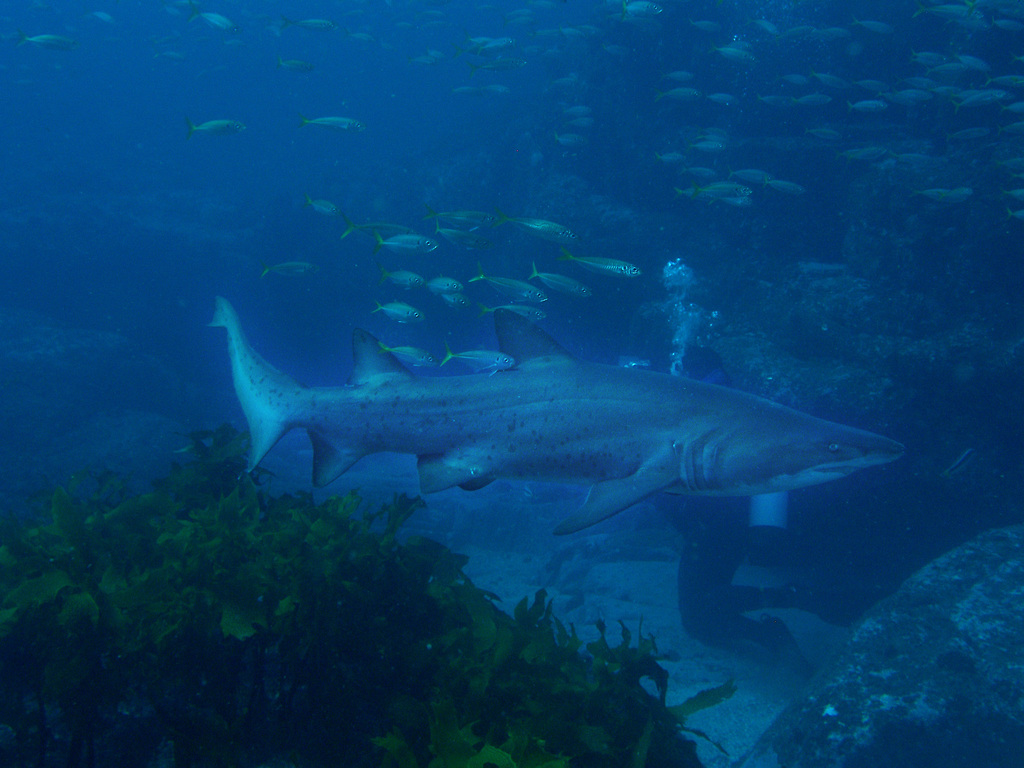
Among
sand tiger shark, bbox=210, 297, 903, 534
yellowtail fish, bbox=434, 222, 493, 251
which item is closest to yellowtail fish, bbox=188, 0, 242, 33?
A: yellowtail fish, bbox=434, 222, 493, 251

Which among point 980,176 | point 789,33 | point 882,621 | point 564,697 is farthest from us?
point 789,33

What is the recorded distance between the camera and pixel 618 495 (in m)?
2.49

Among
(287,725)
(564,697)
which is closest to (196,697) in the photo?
(287,725)

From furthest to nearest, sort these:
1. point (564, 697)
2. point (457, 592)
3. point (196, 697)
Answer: point (457, 592), point (564, 697), point (196, 697)

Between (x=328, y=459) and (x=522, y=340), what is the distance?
4.71ft

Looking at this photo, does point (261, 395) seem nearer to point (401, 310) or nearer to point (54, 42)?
point (401, 310)

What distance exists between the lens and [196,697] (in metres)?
2.60

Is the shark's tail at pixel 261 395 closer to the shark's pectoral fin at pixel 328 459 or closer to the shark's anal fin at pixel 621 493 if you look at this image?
the shark's pectoral fin at pixel 328 459

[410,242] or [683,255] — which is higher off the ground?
[410,242]

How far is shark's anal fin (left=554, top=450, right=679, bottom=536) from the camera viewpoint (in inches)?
95.2

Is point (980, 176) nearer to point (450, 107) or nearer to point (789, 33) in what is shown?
point (789, 33)

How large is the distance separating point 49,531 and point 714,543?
306 inches

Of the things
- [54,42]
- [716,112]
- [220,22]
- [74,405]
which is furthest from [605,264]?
[54,42]

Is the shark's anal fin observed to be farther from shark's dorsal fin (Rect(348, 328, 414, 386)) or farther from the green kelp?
shark's dorsal fin (Rect(348, 328, 414, 386))
